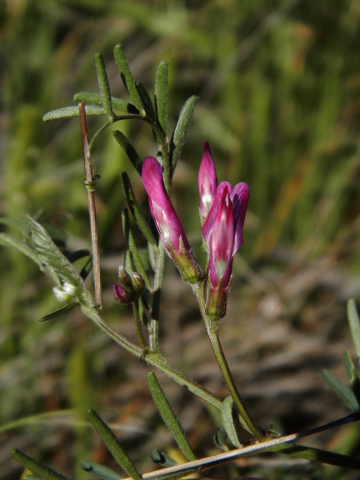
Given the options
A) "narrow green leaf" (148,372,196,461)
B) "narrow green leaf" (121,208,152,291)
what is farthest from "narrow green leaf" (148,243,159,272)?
"narrow green leaf" (148,372,196,461)

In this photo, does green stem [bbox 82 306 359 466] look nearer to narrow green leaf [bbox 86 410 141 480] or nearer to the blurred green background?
narrow green leaf [bbox 86 410 141 480]

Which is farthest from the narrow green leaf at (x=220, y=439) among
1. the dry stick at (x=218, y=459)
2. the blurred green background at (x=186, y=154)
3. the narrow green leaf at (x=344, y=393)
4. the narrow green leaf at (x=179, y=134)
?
the blurred green background at (x=186, y=154)

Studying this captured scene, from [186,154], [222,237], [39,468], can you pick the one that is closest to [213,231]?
[222,237]

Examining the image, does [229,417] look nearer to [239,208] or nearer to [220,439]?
[220,439]

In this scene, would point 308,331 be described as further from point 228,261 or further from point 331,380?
point 228,261

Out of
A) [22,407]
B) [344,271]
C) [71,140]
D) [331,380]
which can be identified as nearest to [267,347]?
[344,271]

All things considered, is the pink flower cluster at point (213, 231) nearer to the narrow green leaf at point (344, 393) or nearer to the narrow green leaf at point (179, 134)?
the narrow green leaf at point (179, 134)
